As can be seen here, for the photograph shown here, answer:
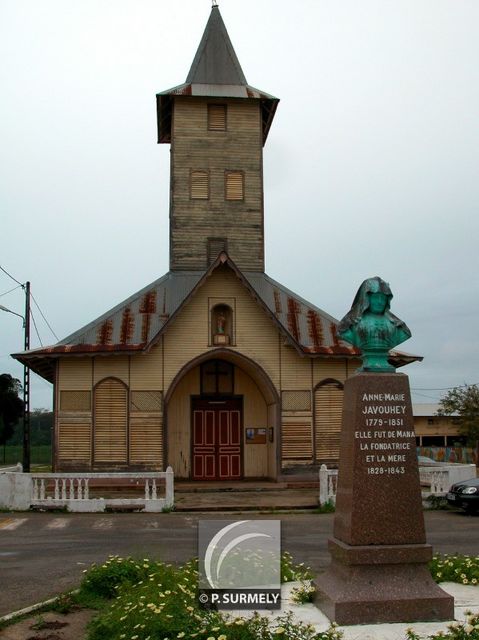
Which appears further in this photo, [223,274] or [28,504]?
[223,274]

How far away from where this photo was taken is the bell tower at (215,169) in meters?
27.4

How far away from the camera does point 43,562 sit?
11336 millimetres

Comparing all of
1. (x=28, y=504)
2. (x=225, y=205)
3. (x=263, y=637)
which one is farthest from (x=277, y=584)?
(x=225, y=205)

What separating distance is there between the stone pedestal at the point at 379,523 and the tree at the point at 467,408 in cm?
3732

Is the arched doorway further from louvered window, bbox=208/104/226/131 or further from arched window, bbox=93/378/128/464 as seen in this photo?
louvered window, bbox=208/104/226/131

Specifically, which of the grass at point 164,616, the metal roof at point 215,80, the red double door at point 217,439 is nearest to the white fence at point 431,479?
the red double door at point 217,439

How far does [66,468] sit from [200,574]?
586 inches

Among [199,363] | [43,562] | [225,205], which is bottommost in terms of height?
[43,562]

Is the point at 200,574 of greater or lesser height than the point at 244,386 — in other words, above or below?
below

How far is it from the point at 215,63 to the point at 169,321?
11850mm

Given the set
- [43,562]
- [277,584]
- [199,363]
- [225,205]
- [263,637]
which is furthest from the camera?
[225,205]

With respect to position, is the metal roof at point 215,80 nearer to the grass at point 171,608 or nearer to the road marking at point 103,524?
the road marking at point 103,524

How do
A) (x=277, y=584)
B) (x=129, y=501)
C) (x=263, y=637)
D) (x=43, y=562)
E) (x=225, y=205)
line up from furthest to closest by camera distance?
(x=225, y=205) < (x=129, y=501) < (x=43, y=562) < (x=277, y=584) < (x=263, y=637)

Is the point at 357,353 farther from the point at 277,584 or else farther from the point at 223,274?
the point at 277,584
